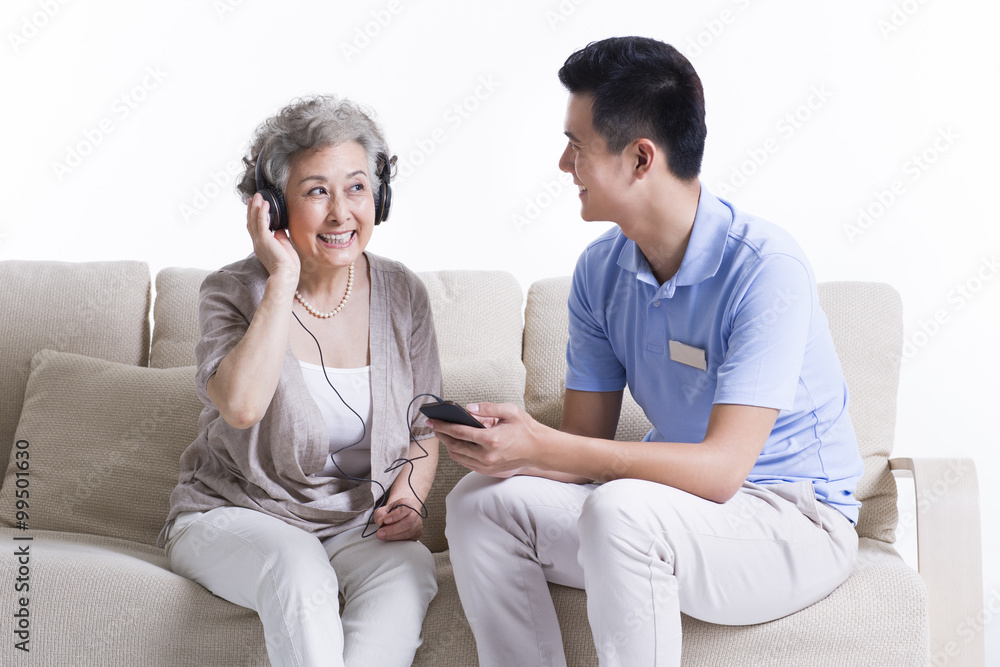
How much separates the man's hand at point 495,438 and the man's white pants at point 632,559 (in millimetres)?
114

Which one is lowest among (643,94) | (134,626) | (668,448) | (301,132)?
(134,626)

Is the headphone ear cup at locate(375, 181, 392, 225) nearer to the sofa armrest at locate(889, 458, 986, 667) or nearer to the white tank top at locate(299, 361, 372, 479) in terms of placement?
the white tank top at locate(299, 361, 372, 479)

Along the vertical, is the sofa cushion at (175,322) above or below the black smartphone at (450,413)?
below

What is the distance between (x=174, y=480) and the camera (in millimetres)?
1723

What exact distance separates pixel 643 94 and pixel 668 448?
1.91 feet

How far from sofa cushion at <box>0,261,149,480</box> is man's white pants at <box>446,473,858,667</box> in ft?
3.47

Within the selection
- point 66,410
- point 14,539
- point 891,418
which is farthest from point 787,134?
point 14,539

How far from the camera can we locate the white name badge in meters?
1.39

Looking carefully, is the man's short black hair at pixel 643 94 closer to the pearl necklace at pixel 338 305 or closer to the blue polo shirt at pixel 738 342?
the blue polo shirt at pixel 738 342

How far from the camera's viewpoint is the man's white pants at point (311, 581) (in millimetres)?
1225

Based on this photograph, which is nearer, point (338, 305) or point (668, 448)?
point (668, 448)

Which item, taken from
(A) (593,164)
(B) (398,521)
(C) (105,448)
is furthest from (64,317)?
(A) (593,164)

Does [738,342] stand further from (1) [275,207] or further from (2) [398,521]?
(1) [275,207]

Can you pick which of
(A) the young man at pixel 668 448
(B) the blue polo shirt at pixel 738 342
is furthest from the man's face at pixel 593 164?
(B) the blue polo shirt at pixel 738 342
